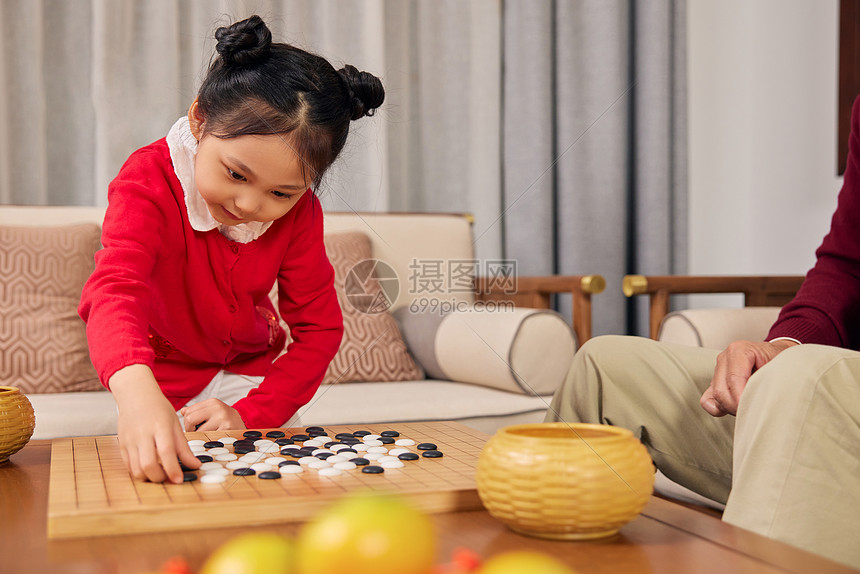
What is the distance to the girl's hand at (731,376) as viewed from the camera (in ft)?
2.91

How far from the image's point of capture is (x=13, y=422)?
0.77 metres

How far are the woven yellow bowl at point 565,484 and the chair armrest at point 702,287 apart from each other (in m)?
1.24

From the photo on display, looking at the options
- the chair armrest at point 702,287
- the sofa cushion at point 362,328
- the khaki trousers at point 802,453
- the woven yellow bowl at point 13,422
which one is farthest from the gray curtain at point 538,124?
the khaki trousers at point 802,453

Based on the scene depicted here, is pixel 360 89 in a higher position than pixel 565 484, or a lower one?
higher

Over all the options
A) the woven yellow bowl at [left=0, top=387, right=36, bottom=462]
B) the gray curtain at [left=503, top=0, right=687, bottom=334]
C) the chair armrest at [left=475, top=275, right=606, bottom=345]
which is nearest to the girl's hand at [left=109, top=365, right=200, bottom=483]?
the woven yellow bowl at [left=0, top=387, right=36, bottom=462]

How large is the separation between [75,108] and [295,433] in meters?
1.67

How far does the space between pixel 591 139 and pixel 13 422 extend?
2085 millimetres

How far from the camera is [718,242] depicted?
2645mm

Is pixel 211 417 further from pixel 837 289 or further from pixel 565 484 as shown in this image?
pixel 837 289

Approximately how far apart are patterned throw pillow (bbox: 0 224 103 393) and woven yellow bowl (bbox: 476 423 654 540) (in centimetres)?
129

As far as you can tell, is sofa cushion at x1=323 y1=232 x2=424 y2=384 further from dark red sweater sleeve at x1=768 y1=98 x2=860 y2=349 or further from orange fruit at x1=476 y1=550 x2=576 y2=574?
orange fruit at x1=476 y1=550 x2=576 y2=574

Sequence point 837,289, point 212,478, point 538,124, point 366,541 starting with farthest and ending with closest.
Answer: point 538,124 < point 837,289 < point 212,478 < point 366,541

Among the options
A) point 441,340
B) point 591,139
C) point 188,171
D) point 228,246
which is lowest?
point 441,340

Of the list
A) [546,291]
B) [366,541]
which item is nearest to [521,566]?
[366,541]
